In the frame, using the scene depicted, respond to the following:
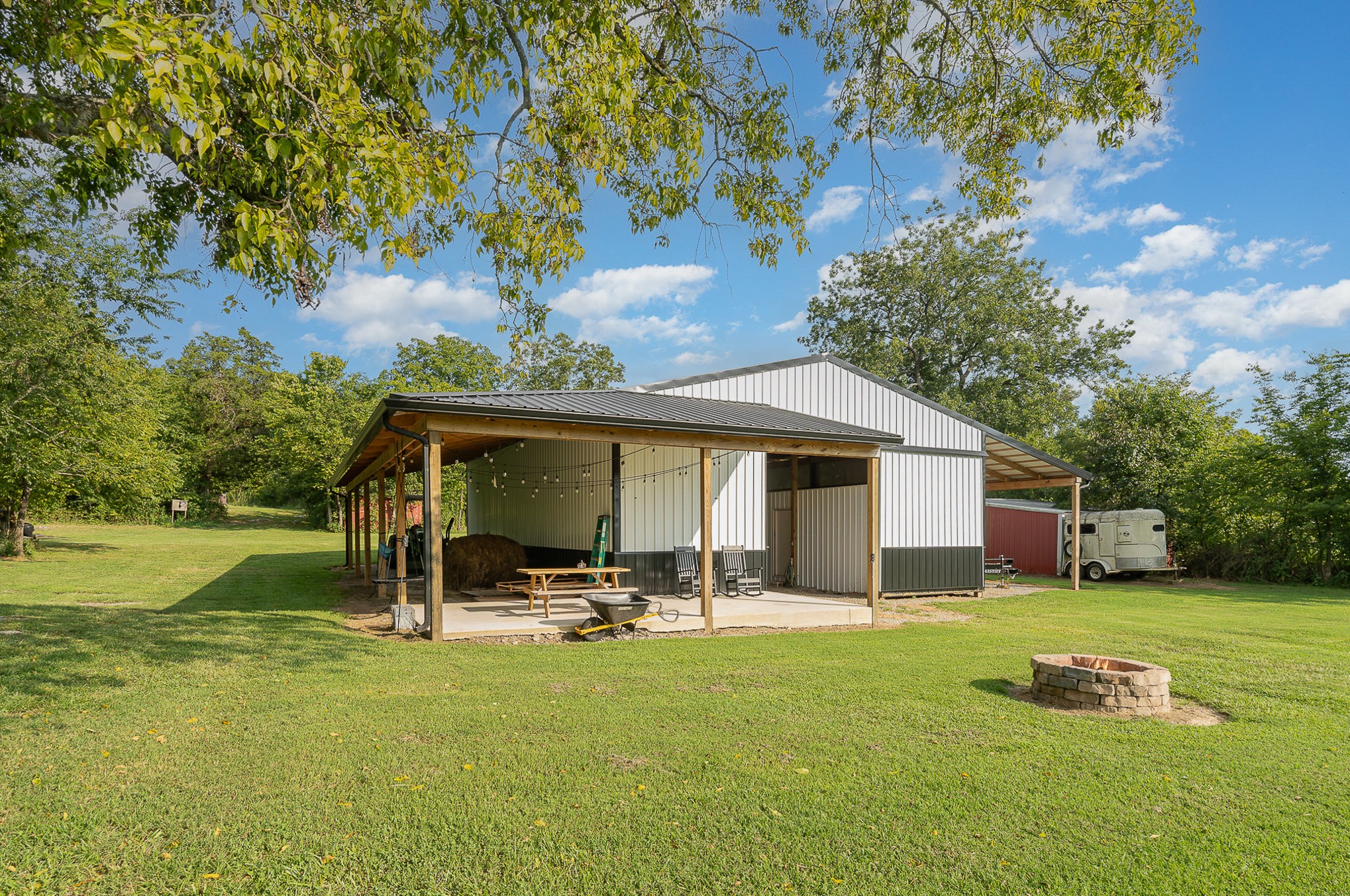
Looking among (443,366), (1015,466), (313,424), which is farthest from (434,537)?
(443,366)

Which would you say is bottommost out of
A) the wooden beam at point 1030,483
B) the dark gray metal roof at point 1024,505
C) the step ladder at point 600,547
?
the step ladder at point 600,547

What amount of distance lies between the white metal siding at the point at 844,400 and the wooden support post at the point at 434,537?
5.32 metres

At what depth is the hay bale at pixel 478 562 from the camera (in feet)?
41.9

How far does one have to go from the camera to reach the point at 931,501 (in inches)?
564

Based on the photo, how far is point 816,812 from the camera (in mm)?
3459

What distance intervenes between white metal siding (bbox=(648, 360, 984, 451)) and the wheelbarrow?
472 cm

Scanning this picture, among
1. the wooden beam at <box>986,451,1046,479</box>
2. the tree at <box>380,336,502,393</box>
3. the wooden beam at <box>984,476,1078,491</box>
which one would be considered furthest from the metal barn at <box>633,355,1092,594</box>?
the tree at <box>380,336,502,393</box>

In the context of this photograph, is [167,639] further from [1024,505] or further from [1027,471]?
[1024,505]

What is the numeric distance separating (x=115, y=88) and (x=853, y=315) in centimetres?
3546

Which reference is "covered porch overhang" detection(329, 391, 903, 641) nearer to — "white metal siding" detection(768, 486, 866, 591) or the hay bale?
the hay bale

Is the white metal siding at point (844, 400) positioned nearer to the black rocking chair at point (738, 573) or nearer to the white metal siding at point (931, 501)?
the white metal siding at point (931, 501)

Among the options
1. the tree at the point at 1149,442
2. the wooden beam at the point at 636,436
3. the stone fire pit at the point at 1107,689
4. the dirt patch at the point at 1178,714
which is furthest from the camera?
the tree at the point at 1149,442

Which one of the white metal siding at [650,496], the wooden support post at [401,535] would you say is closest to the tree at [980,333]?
the white metal siding at [650,496]

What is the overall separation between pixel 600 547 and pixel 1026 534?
1553 cm
